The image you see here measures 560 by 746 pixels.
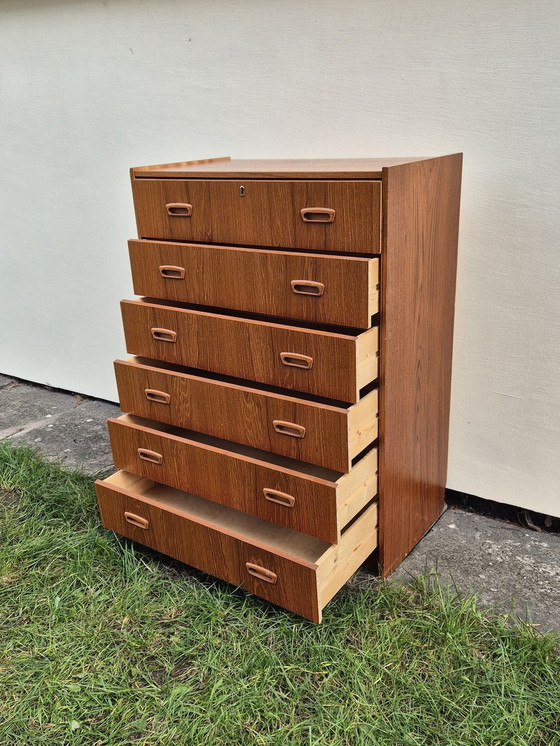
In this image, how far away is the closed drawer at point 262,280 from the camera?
1.55m

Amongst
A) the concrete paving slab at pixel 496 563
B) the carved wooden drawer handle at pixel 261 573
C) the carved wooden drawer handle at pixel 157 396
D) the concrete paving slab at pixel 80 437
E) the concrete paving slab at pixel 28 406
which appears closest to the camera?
the carved wooden drawer handle at pixel 261 573

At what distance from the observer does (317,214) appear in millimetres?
1571

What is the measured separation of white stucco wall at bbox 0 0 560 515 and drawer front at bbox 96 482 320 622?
80cm

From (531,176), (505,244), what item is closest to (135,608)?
(505,244)

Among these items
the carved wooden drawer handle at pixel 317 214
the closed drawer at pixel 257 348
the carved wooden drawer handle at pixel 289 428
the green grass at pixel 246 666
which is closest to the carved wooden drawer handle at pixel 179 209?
the closed drawer at pixel 257 348

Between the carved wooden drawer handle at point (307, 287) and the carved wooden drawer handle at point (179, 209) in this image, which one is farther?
the carved wooden drawer handle at point (179, 209)

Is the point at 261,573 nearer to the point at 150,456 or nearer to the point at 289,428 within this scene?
the point at 289,428

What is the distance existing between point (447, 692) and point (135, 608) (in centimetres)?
82

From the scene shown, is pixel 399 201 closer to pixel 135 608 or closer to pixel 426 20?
pixel 426 20

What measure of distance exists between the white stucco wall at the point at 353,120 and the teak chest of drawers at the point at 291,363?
0.46ft

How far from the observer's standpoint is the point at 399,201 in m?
1.54

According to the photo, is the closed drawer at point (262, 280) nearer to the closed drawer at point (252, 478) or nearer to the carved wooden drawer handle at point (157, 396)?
the carved wooden drawer handle at point (157, 396)

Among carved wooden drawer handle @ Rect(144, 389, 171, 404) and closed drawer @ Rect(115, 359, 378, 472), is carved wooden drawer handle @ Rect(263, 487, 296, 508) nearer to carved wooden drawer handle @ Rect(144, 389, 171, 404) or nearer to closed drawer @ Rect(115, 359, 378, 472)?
closed drawer @ Rect(115, 359, 378, 472)

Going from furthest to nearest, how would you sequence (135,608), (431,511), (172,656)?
(431,511) → (135,608) → (172,656)
